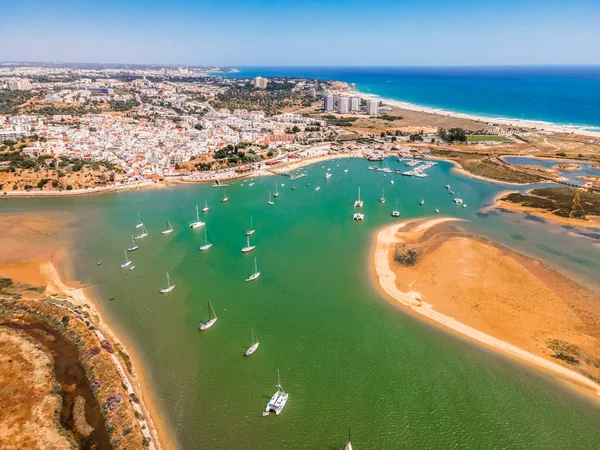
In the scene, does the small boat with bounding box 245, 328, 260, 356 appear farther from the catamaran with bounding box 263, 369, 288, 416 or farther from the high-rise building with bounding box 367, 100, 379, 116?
the high-rise building with bounding box 367, 100, 379, 116

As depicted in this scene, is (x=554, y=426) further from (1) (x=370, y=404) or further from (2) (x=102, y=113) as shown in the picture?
(2) (x=102, y=113)

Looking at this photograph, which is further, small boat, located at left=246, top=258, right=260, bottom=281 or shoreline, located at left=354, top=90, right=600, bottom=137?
shoreline, located at left=354, top=90, right=600, bottom=137

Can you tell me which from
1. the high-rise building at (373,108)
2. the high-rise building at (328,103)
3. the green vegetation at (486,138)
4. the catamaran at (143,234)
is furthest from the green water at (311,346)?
the high-rise building at (328,103)

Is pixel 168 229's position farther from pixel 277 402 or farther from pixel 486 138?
pixel 486 138

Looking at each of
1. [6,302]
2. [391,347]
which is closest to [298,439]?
[391,347]

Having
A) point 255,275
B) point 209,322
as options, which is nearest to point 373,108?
point 255,275

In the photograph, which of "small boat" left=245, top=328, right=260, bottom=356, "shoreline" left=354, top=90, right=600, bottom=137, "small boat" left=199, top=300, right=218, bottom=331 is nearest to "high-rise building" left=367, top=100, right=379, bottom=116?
"shoreline" left=354, top=90, right=600, bottom=137
